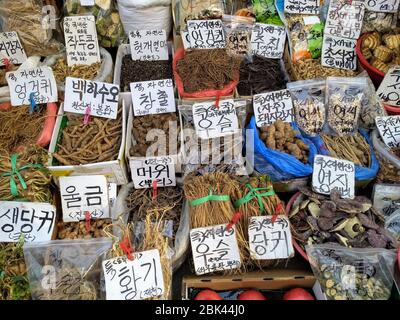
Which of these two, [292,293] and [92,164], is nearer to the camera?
[292,293]

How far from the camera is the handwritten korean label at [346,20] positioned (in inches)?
131

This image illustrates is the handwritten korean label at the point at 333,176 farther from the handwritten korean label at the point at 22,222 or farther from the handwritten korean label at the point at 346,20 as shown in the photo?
the handwritten korean label at the point at 22,222

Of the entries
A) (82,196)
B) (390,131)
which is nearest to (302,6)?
(390,131)

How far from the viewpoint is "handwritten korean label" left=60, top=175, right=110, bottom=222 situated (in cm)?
252

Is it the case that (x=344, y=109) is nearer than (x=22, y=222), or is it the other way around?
(x=22, y=222)

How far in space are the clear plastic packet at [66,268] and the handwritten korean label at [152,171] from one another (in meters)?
0.50

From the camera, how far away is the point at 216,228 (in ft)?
7.53

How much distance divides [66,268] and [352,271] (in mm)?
1640

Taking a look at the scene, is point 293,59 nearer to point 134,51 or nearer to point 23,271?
point 134,51

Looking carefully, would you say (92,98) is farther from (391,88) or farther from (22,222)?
(391,88)

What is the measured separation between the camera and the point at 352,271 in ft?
7.22

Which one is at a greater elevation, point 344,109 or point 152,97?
point 152,97
